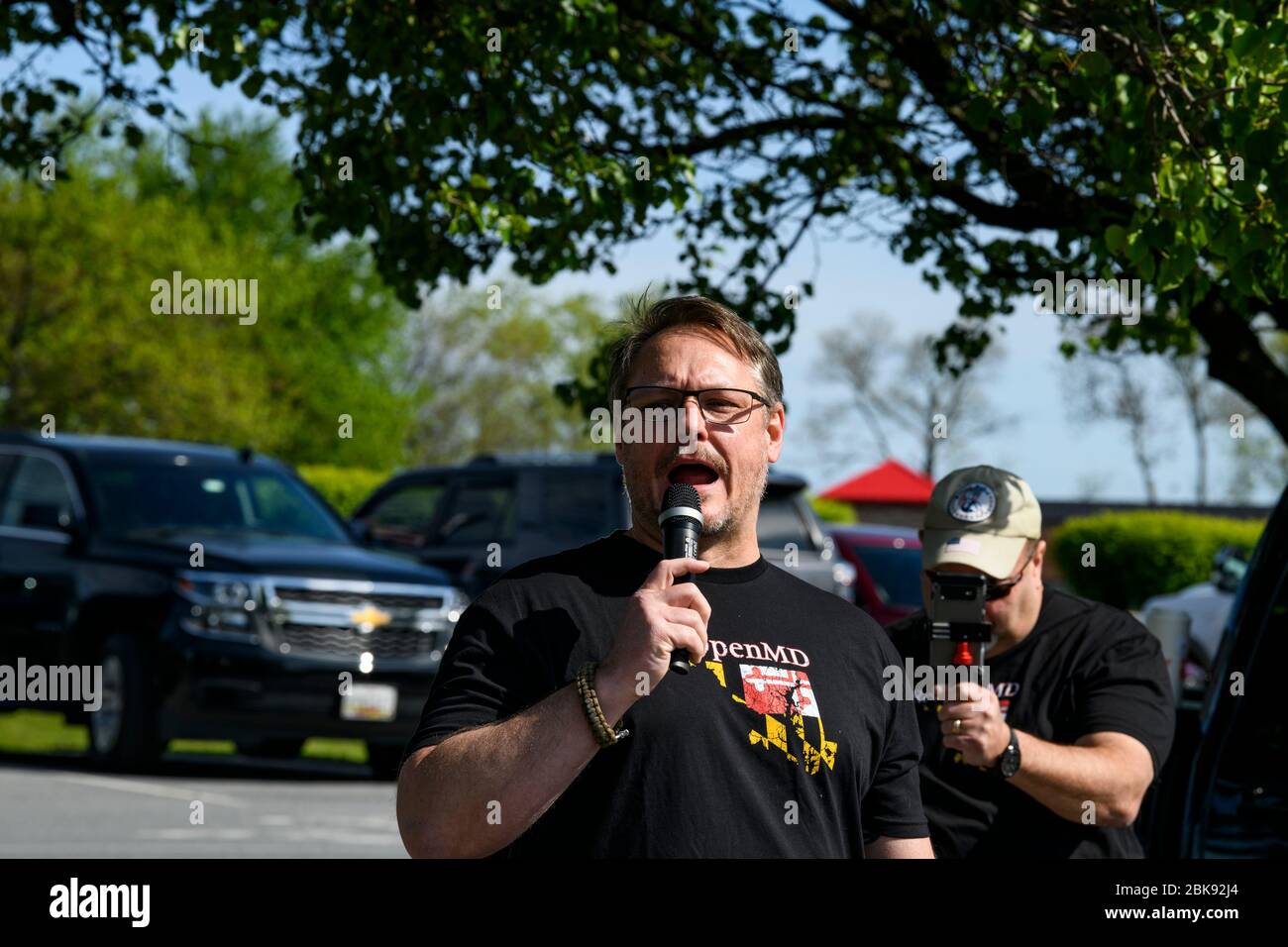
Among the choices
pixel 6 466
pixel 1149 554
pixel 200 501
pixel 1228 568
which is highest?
pixel 1149 554

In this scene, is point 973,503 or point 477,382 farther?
point 477,382

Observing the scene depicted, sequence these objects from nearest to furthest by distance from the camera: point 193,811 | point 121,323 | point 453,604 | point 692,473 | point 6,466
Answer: point 692,473 → point 193,811 → point 453,604 → point 6,466 → point 121,323

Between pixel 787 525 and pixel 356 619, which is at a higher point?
pixel 787 525

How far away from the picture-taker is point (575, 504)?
15516 millimetres

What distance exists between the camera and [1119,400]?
3093 inches

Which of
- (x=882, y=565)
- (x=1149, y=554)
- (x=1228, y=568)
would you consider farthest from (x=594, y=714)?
(x=1149, y=554)

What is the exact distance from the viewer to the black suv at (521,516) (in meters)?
15.5

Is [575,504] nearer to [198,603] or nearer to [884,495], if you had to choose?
[198,603]

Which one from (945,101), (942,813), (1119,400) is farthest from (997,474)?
(1119,400)

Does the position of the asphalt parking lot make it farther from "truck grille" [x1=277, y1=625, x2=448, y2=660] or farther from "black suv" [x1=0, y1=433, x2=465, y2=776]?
"truck grille" [x1=277, y1=625, x2=448, y2=660]

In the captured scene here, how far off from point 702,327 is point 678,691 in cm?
68
